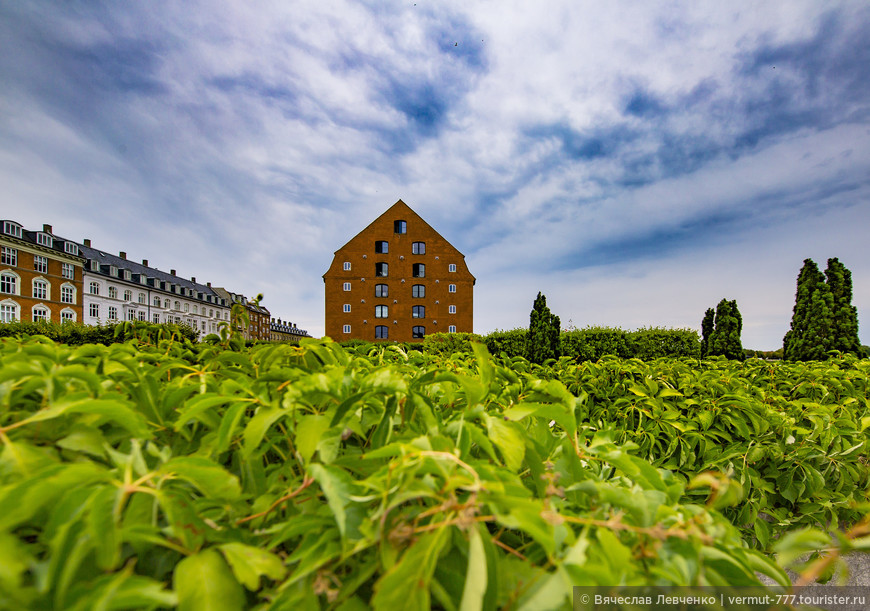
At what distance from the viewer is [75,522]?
0.57 metres

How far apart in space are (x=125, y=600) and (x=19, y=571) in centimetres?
15

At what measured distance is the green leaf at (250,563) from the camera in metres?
0.61

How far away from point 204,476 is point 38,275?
53.8 meters

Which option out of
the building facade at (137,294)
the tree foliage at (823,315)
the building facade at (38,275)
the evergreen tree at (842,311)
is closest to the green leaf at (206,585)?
the tree foliage at (823,315)

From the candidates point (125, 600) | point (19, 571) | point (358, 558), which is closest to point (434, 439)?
point (358, 558)

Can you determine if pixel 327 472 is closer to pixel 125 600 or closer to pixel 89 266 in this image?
pixel 125 600

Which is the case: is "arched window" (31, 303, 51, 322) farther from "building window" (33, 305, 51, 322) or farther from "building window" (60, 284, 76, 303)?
"building window" (60, 284, 76, 303)

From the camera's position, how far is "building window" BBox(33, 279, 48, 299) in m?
37.7

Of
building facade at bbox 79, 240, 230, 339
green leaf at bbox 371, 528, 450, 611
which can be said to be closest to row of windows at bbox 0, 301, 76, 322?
building facade at bbox 79, 240, 230, 339

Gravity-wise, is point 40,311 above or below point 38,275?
below

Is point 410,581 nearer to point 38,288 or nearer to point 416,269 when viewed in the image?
point 416,269

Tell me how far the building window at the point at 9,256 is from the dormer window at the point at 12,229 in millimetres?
1344

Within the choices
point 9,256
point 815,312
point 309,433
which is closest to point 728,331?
point 815,312

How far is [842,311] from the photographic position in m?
10.0
